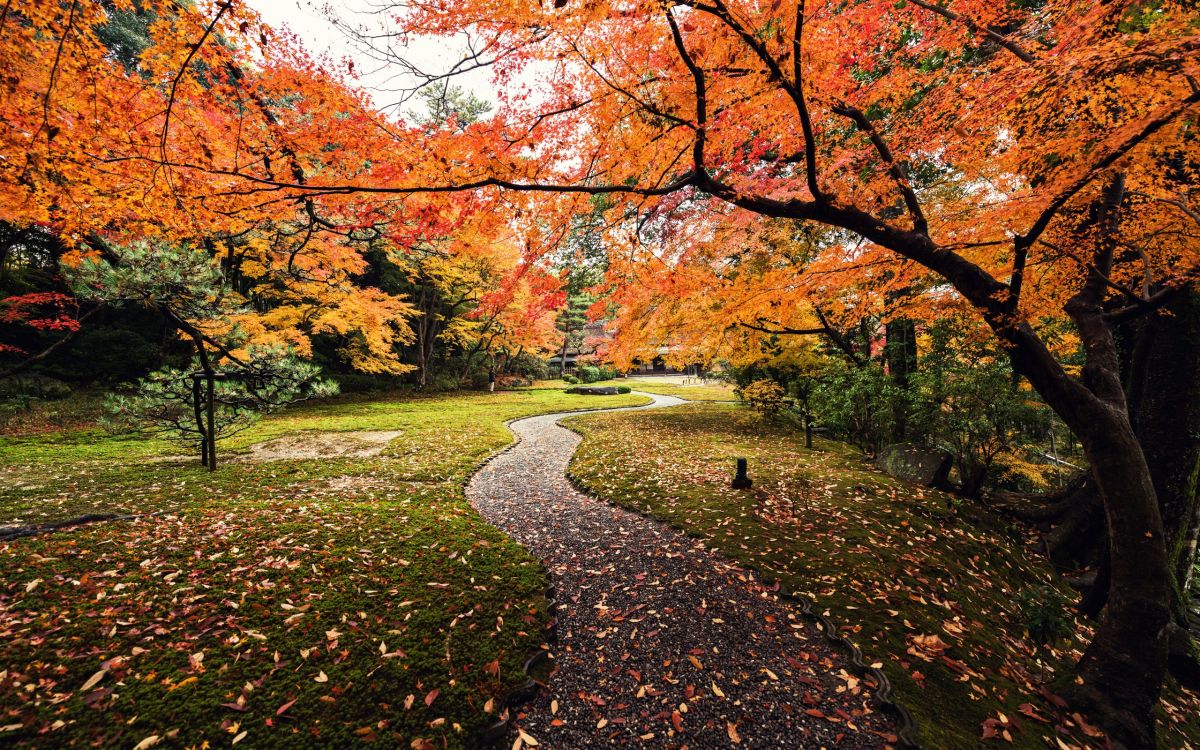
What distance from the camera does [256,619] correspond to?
311 cm

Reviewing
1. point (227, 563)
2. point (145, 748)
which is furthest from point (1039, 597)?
point (227, 563)

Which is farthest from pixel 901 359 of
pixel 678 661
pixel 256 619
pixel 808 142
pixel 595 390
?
pixel 595 390

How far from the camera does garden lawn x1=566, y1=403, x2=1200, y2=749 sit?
2.99m

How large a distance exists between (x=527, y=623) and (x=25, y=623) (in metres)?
3.58

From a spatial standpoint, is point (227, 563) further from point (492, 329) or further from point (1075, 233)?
point (492, 329)

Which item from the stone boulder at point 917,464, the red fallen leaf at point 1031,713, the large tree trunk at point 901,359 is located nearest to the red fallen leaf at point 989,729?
the red fallen leaf at point 1031,713

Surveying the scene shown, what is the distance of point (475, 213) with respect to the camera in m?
4.87

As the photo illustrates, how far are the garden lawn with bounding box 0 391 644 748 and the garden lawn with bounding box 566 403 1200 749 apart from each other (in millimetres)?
2878

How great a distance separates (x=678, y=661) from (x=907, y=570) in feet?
10.8

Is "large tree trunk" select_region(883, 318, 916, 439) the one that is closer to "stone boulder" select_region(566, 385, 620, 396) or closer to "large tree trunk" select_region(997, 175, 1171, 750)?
"large tree trunk" select_region(997, 175, 1171, 750)

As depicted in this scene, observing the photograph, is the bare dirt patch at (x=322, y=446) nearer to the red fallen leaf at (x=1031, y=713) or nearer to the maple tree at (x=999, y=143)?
the maple tree at (x=999, y=143)

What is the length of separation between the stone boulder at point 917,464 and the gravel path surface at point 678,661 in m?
5.45

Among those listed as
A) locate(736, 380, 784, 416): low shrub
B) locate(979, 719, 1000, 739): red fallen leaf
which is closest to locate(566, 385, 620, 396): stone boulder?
locate(736, 380, 784, 416): low shrub

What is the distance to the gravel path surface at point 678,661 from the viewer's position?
256 centimetres
